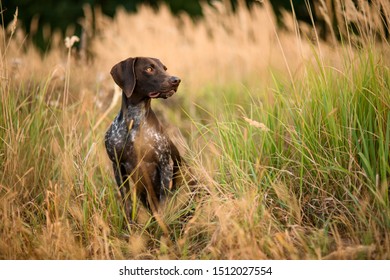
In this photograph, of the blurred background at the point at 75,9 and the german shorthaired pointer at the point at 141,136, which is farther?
the blurred background at the point at 75,9

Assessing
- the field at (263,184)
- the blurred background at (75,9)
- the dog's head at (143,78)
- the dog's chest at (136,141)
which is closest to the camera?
the field at (263,184)

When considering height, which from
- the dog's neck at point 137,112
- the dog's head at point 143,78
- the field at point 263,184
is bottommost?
the field at point 263,184

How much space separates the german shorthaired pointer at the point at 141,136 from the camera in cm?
457

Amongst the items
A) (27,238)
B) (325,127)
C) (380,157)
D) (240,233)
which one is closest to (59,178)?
(27,238)

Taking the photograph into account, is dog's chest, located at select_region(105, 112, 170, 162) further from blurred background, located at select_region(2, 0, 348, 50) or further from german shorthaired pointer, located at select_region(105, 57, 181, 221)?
blurred background, located at select_region(2, 0, 348, 50)

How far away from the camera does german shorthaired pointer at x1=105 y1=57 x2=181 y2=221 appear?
4.57 meters

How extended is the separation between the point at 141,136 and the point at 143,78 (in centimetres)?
45

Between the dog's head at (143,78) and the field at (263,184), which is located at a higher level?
the dog's head at (143,78)

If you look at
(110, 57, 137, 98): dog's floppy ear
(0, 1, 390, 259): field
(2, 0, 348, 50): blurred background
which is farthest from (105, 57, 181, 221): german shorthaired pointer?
(2, 0, 348, 50): blurred background

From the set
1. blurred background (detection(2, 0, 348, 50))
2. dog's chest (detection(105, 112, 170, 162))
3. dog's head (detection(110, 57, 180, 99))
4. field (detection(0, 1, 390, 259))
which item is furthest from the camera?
blurred background (detection(2, 0, 348, 50))

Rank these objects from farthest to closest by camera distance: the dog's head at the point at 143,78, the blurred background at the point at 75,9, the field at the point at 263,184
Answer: the blurred background at the point at 75,9 → the dog's head at the point at 143,78 → the field at the point at 263,184

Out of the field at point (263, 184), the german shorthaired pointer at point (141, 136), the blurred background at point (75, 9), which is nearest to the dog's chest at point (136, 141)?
the german shorthaired pointer at point (141, 136)

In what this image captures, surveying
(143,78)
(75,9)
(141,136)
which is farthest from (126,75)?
(75,9)

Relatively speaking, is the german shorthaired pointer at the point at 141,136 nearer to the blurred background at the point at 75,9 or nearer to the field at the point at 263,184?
the field at the point at 263,184
